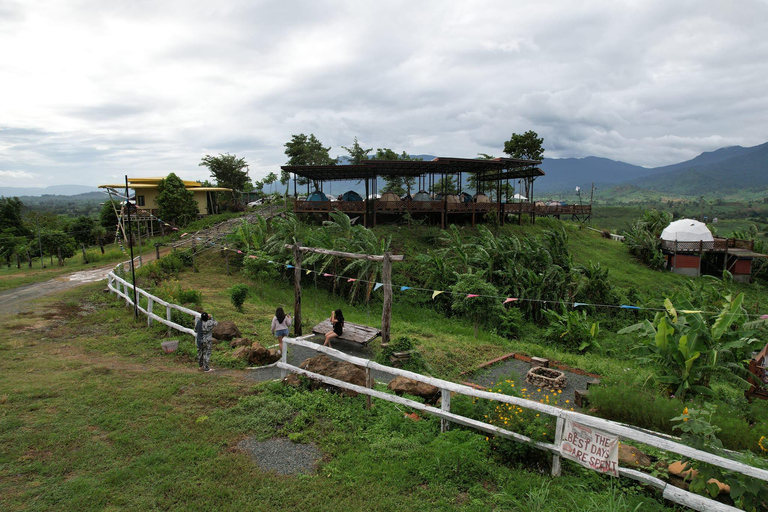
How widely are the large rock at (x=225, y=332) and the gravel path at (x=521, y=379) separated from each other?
6313 mm

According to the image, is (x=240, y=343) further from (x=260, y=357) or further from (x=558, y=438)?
(x=558, y=438)

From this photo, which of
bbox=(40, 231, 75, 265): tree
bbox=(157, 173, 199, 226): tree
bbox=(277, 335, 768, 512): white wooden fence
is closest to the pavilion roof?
bbox=(157, 173, 199, 226): tree

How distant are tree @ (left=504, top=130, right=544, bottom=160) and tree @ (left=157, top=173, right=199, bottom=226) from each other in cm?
3063

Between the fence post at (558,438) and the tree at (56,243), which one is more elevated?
the tree at (56,243)

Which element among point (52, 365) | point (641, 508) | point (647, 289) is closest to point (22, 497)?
point (52, 365)

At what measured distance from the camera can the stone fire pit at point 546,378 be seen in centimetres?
940

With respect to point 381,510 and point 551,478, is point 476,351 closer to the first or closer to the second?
point 551,478

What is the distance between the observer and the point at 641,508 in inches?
164

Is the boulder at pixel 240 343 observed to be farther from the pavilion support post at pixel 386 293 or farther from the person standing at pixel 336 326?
the pavilion support post at pixel 386 293

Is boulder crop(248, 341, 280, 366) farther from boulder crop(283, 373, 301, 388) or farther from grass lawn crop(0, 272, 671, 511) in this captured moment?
boulder crop(283, 373, 301, 388)

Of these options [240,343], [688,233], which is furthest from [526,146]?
[240,343]

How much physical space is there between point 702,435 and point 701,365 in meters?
4.61

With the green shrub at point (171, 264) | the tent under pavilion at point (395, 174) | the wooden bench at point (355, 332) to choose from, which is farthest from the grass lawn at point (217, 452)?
the tent under pavilion at point (395, 174)

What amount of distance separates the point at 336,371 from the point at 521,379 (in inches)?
195
